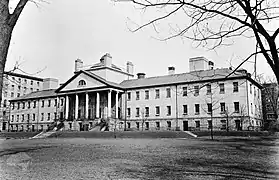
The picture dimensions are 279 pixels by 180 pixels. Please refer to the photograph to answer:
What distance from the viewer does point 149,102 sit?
61.0m

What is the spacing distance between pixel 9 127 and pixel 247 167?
279 ft

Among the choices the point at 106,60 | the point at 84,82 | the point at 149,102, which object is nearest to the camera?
the point at 149,102

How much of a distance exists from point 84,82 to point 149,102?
15283mm

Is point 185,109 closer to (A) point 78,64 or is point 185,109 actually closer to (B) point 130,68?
(B) point 130,68

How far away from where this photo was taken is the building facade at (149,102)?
5156 cm

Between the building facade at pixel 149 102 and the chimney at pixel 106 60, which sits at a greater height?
the chimney at pixel 106 60

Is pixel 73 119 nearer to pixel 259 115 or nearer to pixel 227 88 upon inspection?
pixel 227 88

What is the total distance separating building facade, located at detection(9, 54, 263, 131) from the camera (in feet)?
169

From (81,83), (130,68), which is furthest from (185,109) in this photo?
(130,68)

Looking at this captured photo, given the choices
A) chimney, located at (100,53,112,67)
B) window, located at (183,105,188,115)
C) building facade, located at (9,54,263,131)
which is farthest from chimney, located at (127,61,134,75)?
window, located at (183,105,188,115)

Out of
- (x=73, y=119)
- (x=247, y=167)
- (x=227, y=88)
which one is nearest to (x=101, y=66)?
(x=73, y=119)

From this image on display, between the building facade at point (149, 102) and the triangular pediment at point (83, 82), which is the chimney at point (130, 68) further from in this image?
the triangular pediment at point (83, 82)

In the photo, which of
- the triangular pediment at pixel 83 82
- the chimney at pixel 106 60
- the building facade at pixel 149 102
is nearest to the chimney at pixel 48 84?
the building facade at pixel 149 102

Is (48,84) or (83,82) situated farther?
(48,84)
